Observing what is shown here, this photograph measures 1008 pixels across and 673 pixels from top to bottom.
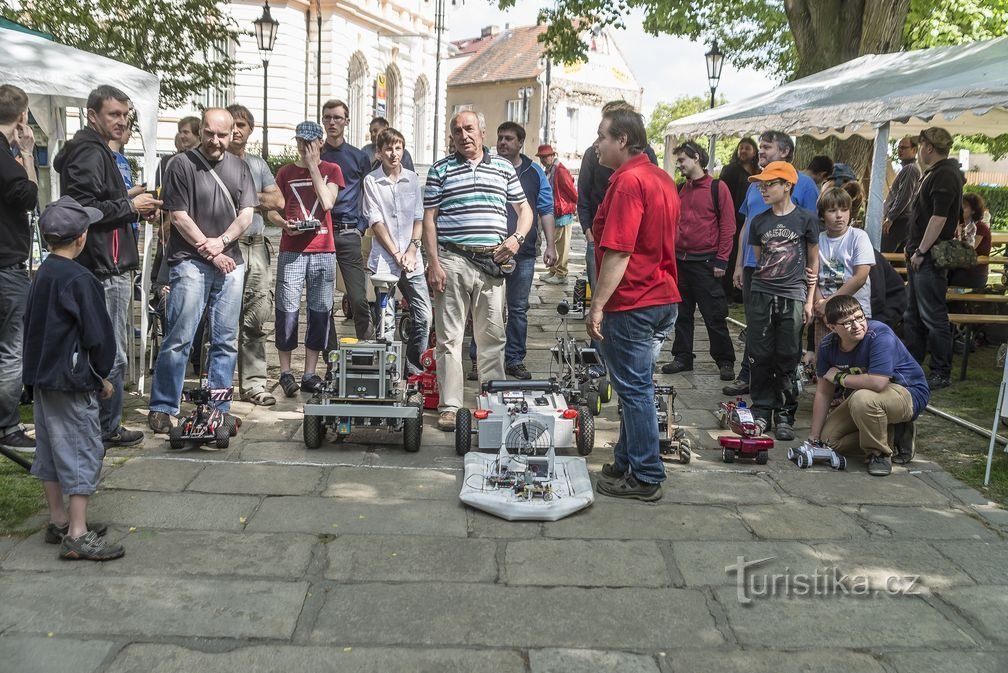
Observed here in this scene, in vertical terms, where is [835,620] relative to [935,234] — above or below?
below

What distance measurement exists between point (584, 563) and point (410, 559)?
2.45ft

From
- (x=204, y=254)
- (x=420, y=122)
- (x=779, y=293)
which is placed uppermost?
(x=420, y=122)

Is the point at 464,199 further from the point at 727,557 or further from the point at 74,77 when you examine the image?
the point at 74,77

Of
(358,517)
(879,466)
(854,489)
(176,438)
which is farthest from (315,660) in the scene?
(879,466)

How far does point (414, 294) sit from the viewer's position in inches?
282

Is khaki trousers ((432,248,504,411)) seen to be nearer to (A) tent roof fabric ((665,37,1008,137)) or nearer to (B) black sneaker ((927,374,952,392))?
(A) tent roof fabric ((665,37,1008,137))

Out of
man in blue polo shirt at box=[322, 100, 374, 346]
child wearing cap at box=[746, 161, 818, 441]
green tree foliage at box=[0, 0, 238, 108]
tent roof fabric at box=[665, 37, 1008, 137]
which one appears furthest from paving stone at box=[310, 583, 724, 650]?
green tree foliage at box=[0, 0, 238, 108]

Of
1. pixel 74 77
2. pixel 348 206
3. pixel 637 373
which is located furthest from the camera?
pixel 348 206

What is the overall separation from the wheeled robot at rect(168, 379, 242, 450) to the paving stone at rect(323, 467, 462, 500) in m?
0.80

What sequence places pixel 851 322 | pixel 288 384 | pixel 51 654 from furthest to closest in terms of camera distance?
pixel 288 384 → pixel 851 322 → pixel 51 654

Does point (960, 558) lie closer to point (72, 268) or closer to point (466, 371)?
point (72, 268)

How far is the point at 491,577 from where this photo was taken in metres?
4.12

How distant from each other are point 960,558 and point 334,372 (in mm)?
3468

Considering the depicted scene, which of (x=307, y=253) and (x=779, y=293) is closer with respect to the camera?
(x=779, y=293)
